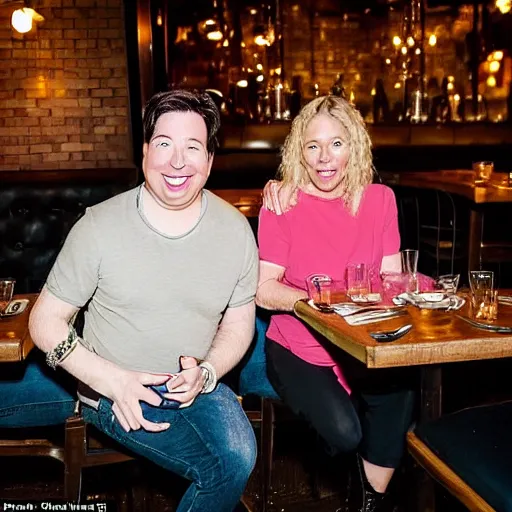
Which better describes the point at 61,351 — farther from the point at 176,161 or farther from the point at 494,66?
the point at 494,66

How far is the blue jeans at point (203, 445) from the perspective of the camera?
1.87 m

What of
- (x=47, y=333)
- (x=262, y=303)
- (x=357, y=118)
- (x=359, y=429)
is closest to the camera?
(x=47, y=333)

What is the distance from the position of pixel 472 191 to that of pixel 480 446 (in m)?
3.02

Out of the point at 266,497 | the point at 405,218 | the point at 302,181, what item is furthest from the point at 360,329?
the point at 405,218

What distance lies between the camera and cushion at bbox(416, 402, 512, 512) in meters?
1.70

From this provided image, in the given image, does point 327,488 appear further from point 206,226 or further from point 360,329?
point 206,226

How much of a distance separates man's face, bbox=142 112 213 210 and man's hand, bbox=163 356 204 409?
1.49ft

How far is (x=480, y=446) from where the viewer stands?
6.00 feet

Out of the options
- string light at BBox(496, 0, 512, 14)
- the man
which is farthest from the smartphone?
string light at BBox(496, 0, 512, 14)

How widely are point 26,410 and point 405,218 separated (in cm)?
337

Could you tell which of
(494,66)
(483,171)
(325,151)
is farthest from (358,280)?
(494,66)

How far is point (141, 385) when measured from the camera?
1.91 meters

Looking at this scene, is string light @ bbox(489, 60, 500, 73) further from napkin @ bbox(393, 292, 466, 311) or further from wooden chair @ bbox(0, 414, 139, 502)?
wooden chair @ bbox(0, 414, 139, 502)

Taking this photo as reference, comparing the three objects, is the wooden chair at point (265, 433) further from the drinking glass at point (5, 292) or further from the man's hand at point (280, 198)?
the drinking glass at point (5, 292)
